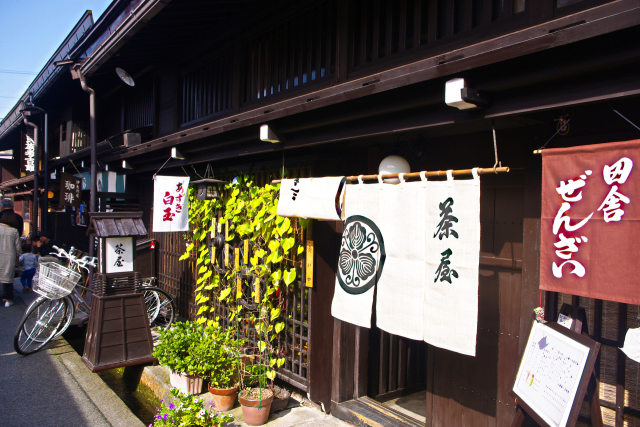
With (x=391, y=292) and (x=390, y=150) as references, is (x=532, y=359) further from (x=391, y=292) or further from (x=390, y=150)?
(x=390, y=150)

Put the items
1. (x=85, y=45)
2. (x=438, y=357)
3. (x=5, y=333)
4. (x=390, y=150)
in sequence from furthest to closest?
(x=85, y=45)
(x=5, y=333)
(x=390, y=150)
(x=438, y=357)

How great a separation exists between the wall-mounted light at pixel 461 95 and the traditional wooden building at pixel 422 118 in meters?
0.04

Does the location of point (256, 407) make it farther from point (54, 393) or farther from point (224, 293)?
point (54, 393)

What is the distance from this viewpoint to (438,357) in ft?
17.2

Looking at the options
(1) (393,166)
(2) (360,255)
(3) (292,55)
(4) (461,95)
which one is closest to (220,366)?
(2) (360,255)

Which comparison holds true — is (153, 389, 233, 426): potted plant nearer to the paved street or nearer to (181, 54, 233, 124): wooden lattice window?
the paved street

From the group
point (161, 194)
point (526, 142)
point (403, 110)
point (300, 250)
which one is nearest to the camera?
point (526, 142)

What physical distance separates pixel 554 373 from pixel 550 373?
0.05 meters

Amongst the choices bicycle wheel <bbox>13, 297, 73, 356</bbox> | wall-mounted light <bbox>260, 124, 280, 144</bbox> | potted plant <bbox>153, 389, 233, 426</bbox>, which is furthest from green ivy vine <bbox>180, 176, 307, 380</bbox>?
bicycle wheel <bbox>13, 297, 73, 356</bbox>

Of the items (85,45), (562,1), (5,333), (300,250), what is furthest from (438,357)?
(85,45)

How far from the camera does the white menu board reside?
10.8ft

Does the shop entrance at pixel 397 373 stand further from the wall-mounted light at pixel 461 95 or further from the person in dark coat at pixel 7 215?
the person in dark coat at pixel 7 215

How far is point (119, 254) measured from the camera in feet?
27.6

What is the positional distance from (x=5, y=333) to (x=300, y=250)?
8283 mm
